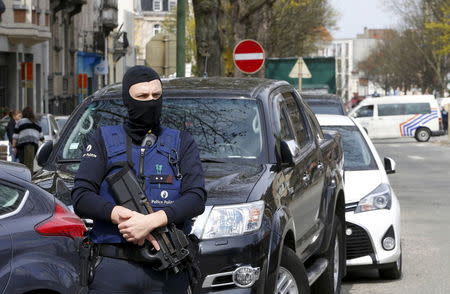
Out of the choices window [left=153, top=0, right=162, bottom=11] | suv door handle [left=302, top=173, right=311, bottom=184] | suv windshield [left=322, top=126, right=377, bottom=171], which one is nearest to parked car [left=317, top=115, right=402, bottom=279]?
suv windshield [left=322, top=126, right=377, bottom=171]

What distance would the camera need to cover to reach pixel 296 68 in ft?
99.8

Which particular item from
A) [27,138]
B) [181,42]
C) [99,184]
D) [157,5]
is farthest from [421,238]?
[157,5]

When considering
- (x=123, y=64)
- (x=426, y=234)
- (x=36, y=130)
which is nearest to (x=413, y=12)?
(x=123, y=64)

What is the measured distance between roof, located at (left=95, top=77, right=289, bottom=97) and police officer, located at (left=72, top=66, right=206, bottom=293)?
276 cm

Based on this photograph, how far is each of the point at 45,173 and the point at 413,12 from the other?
79.2 meters

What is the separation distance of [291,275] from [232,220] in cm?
89

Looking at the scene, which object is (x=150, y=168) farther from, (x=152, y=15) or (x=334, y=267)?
(x=152, y=15)

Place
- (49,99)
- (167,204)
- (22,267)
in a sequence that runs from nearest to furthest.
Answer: (167,204), (22,267), (49,99)

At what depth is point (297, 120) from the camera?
887 centimetres

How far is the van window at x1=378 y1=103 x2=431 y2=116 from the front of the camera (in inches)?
2120

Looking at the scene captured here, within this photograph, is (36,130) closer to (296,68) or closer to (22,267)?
(296,68)

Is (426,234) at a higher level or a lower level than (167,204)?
lower

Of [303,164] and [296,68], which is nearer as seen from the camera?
[303,164]

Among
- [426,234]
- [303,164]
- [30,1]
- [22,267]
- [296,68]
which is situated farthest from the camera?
[30,1]
